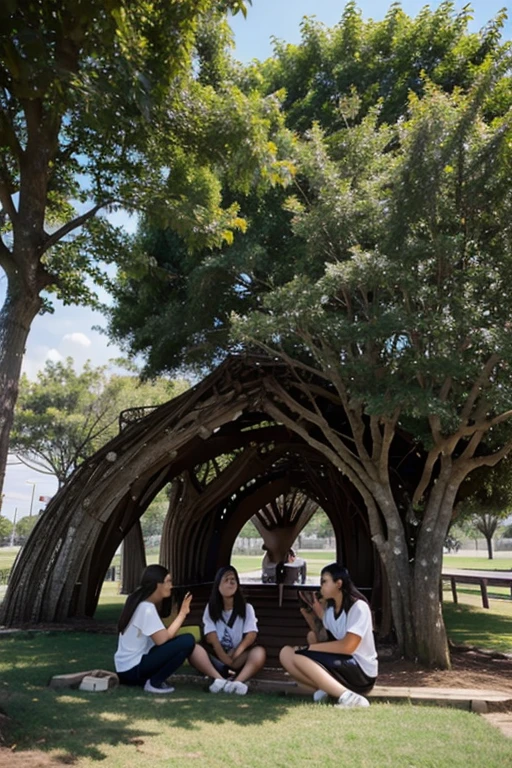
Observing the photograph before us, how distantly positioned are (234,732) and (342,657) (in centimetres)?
124

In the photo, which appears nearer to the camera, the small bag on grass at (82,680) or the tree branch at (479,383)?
the small bag on grass at (82,680)

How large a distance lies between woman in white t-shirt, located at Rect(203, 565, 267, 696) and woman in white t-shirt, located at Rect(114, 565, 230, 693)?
24 centimetres

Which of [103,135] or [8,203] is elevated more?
[103,135]

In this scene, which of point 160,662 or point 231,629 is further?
point 231,629

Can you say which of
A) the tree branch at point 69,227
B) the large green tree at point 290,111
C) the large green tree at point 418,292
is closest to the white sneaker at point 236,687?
the large green tree at point 418,292

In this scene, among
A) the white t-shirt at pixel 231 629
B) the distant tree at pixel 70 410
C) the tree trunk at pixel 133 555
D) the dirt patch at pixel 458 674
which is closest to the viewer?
the white t-shirt at pixel 231 629

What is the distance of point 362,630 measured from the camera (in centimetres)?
481

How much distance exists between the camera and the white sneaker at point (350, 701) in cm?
476

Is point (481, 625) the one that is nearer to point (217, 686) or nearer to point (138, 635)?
point (217, 686)

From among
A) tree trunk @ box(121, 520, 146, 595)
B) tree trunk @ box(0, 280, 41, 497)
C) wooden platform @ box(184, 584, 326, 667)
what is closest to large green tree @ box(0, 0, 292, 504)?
tree trunk @ box(0, 280, 41, 497)

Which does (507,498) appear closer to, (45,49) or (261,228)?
(261,228)

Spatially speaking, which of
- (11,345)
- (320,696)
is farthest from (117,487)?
(320,696)

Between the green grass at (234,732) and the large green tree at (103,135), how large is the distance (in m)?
1.83

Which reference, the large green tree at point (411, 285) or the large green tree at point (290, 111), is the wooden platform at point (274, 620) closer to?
the large green tree at point (411, 285)
